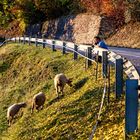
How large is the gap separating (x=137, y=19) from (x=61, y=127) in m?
25.5

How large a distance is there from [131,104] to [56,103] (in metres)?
6.93

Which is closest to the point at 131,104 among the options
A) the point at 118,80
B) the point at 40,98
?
the point at 118,80

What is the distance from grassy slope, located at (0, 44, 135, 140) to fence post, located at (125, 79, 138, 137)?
26.3 inches

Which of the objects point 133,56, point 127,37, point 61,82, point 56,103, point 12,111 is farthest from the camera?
point 127,37

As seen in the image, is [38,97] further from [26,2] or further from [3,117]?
[26,2]

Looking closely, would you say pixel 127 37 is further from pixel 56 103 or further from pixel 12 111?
pixel 56 103

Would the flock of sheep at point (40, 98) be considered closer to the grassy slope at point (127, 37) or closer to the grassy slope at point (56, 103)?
the grassy slope at point (56, 103)

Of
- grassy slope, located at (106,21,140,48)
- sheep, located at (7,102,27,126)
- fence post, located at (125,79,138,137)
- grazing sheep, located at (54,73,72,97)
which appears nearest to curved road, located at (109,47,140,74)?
grazing sheep, located at (54,73,72,97)

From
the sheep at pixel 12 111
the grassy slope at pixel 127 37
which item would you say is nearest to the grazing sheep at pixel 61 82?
the sheep at pixel 12 111

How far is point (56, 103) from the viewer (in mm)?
15859

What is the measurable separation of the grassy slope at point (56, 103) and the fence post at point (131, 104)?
2.19 ft

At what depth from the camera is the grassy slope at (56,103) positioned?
11702 mm

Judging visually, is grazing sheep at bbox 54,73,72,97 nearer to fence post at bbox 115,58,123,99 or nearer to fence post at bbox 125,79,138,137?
fence post at bbox 115,58,123,99

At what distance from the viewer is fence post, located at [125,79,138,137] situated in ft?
29.9
